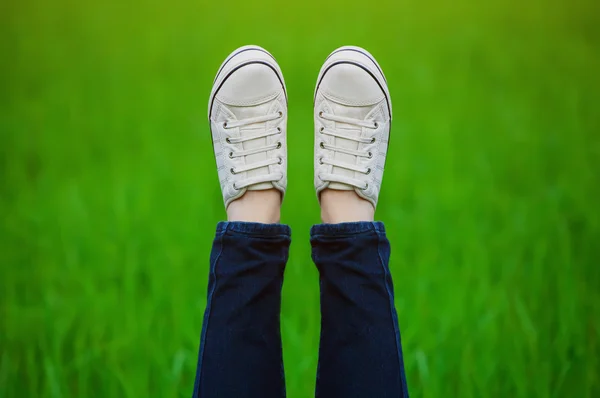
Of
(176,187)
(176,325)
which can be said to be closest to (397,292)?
(176,325)

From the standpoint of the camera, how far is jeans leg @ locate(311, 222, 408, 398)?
1.08 meters

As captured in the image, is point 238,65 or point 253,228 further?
point 238,65

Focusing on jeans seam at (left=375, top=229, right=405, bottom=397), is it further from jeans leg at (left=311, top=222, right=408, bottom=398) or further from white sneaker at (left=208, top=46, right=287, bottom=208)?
white sneaker at (left=208, top=46, right=287, bottom=208)

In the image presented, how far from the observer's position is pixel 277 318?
44.9 inches

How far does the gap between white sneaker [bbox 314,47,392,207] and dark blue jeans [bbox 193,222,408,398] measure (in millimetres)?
304

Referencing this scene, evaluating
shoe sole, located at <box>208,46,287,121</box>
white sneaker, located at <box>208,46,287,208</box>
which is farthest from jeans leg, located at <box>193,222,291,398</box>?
shoe sole, located at <box>208,46,287,121</box>

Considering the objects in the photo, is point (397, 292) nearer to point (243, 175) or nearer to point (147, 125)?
point (243, 175)

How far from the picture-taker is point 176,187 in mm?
1904

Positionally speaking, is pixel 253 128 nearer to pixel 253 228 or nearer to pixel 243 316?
pixel 253 228

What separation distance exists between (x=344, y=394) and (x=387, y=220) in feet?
2.72

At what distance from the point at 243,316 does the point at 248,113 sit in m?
0.52

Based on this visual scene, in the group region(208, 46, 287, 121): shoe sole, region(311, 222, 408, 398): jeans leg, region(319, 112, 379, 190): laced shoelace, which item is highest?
region(208, 46, 287, 121): shoe sole

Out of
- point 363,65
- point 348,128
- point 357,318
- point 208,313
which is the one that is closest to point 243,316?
point 208,313

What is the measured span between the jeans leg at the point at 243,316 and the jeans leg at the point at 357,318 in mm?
84
